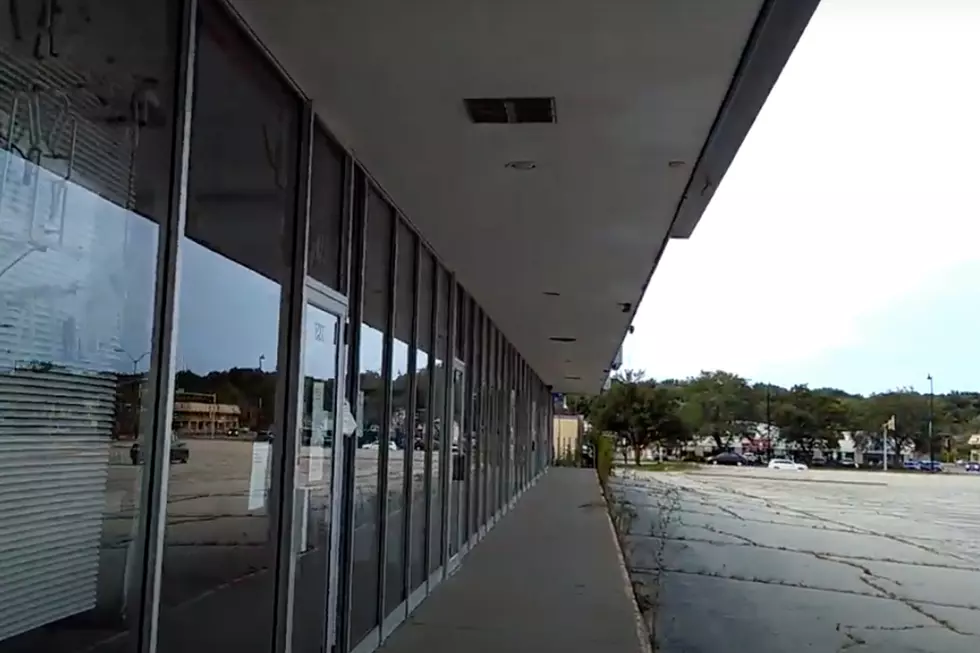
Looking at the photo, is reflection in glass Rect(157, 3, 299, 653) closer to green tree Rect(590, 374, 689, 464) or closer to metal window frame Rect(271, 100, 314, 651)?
metal window frame Rect(271, 100, 314, 651)

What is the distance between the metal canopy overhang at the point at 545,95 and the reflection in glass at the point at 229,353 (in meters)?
0.27

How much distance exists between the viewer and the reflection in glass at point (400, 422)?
6258mm

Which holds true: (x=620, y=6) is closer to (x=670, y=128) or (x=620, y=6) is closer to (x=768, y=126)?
(x=670, y=128)

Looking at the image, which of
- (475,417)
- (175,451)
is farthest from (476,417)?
(175,451)

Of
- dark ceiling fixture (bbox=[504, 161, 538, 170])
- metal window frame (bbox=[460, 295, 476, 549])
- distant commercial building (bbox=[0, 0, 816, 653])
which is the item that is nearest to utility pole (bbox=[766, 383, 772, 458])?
metal window frame (bbox=[460, 295, 476, 549])

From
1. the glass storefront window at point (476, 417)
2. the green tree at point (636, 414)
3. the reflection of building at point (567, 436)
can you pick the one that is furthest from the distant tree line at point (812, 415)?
the glass storefront window at point (476, 417)

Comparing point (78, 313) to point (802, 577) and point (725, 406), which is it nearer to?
point (802, 577)

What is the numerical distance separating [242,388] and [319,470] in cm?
106

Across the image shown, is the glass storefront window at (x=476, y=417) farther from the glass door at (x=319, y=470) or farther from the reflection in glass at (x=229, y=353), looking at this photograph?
the reflection in glass at (x=229, y=353)

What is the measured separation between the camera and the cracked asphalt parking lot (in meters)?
7.55

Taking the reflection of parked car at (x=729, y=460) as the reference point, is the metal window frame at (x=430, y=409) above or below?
above

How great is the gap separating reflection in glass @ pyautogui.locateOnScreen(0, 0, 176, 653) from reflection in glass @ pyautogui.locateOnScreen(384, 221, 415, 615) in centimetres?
353

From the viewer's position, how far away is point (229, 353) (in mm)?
3416

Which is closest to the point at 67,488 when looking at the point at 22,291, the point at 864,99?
the point at 22,291
